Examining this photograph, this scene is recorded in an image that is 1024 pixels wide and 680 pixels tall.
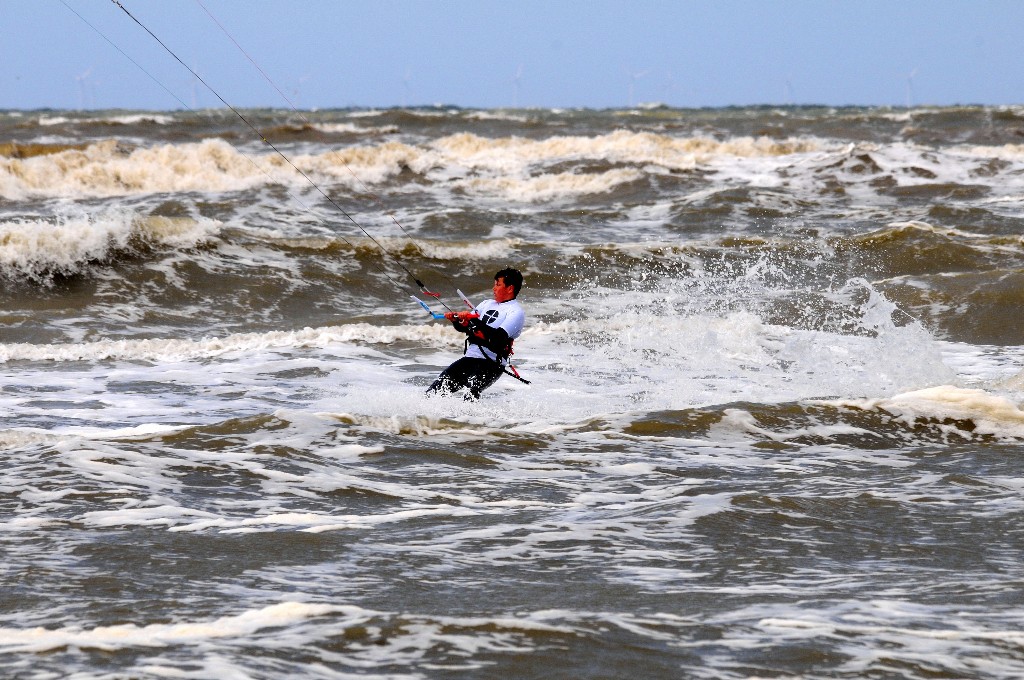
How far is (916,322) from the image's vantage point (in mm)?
14898

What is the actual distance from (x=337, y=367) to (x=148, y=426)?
3441 mm

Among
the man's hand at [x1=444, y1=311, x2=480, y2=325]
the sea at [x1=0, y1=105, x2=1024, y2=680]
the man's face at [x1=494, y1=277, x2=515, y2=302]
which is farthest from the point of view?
the man's face at [x1=494, y1=277, x2=515, y2=302]

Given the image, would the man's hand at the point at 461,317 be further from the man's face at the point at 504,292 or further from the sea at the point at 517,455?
the sea at the point at 517,455

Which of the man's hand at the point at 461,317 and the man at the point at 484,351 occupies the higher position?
the man's hand at the point at 461,317

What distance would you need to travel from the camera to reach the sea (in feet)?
13.7

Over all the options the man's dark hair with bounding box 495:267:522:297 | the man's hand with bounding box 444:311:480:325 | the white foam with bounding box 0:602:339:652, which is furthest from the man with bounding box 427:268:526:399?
the white foam with bounding box 0:602:339:652

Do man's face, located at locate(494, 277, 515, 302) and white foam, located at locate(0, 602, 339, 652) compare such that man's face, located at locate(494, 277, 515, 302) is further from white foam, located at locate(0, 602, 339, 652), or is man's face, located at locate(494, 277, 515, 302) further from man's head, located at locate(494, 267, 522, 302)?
white foam, located at locate(0, 602, 339, 652)

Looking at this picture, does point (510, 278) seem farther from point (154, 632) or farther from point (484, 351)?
point (154, 632)

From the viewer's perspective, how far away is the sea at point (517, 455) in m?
4.18

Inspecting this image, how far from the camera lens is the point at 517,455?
25.0 ft

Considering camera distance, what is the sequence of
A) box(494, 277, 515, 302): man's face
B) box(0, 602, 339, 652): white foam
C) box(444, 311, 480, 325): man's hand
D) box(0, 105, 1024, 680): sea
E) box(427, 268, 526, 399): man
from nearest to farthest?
box(0, 602, 339, 652): white foam → box(0, 105, 1024, 680): sea → box(444, 311, 480, 325): man's hand → box(427, 268, 526, 399): man → box(494, 277, 515, 302): man's face

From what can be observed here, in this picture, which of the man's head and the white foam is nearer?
the white foam

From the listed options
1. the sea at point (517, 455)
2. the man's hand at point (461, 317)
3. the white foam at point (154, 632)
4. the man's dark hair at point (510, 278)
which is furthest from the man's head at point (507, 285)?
the white foam at point (154, 632)

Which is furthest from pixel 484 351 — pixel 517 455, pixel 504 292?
pixel 517 455
